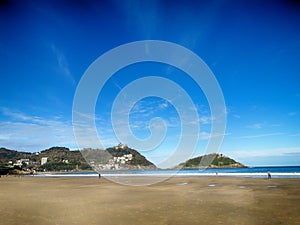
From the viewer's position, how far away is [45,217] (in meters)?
10.9

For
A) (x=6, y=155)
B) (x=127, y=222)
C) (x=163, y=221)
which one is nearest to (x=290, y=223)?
(x=163, y=221)

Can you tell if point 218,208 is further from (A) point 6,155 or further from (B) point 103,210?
(A) point 6,155

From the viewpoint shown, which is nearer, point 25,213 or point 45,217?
point 45,217

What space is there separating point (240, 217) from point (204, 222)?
193cm

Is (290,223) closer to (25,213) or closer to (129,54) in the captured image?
(25,213)

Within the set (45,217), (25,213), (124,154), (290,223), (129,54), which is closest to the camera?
(290,223)

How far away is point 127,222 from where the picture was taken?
31.5 feet

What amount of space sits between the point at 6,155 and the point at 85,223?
736 ft

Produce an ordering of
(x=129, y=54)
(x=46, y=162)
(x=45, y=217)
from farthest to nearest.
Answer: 1. (x=46, y=162)
2. (x=129, y=54)
3. (x=45, y=217)

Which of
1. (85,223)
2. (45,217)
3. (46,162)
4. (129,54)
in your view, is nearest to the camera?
(85,223)

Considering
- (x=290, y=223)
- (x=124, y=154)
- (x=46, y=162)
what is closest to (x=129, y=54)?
(x=290, y=223)

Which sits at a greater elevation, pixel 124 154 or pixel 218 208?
pixel 124 154

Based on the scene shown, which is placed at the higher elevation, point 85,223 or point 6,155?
point 6,155

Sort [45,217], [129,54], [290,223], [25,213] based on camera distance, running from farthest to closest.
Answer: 1. [129,54]
2. [25,213]
3. [45,217]
4. [290,223]
